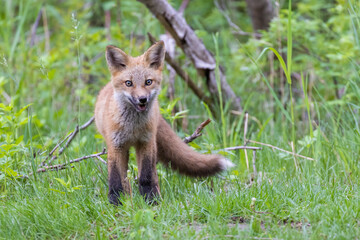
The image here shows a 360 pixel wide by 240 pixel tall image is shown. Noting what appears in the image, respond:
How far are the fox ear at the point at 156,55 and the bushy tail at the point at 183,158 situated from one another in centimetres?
68

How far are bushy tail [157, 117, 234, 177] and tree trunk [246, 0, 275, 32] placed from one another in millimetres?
3439

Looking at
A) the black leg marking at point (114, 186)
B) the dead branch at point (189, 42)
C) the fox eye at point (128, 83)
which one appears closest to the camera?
the black leg marking at point (114, 186)

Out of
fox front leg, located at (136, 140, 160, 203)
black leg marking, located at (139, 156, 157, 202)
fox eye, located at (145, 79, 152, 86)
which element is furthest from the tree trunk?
black leg marking, located at (139, 156, 157, 202)

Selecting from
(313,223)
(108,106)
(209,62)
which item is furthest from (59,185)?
(209,62)

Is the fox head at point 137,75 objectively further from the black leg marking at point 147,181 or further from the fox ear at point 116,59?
the black leg marking at point 147,181

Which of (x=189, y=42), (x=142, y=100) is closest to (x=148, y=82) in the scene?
(x=142, y=100)

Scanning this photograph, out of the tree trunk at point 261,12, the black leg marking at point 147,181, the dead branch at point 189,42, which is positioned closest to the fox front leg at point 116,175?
the black leg marking at point 147,181

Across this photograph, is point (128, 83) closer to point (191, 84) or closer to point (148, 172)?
point (148, 172)

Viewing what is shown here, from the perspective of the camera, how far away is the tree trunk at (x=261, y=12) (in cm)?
716

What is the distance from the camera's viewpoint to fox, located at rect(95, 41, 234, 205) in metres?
4.01

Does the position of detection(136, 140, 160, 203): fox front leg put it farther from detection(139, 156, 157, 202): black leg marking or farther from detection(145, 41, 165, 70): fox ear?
detection(145, 41, 165, 70): fox ear

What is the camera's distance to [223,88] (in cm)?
627

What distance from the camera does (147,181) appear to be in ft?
13.2

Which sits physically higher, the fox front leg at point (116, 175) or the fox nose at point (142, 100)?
the fox nose at point (142, 100)
